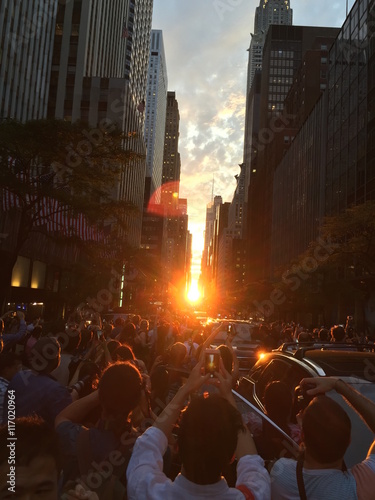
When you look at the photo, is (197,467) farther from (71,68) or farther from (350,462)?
(71,68)

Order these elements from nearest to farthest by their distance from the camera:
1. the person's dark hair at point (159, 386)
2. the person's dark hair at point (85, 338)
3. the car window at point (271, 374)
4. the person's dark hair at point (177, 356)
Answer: the person's dark hair at point (159, 386), the car window at point (271, 374), the person's dark hair at point (177, 356), the person's dark hair at point (85, 338)

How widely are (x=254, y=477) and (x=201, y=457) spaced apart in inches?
14.1

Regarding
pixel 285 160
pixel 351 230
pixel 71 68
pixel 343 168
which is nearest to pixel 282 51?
pixel 285 160

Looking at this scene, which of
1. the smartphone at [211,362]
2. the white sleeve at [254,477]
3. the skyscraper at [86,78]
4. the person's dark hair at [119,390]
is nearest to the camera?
the white sleeve at [254,477]

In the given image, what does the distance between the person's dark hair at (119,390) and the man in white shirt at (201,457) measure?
66 centimetres

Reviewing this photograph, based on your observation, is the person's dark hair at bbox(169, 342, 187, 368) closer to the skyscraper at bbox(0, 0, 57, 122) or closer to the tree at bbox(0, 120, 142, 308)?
the tree at bbox(0, 120, 142, 308)

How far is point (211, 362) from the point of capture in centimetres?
290

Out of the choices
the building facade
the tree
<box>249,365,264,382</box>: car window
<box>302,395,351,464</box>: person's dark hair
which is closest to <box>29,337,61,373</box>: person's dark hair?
<box>302,395,351,464</box>: person's dark hair

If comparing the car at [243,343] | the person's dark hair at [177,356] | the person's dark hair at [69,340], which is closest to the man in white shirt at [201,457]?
the person's dark hair at [177,356]

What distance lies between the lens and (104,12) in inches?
3034

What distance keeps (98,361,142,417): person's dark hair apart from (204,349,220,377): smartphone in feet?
1.82

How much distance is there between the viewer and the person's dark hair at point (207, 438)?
6.95 ft

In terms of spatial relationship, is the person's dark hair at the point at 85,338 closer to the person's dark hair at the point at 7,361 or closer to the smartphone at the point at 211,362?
the person's dark hair at the point at 7,361

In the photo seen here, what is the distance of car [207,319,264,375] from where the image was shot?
15328 millimetres
